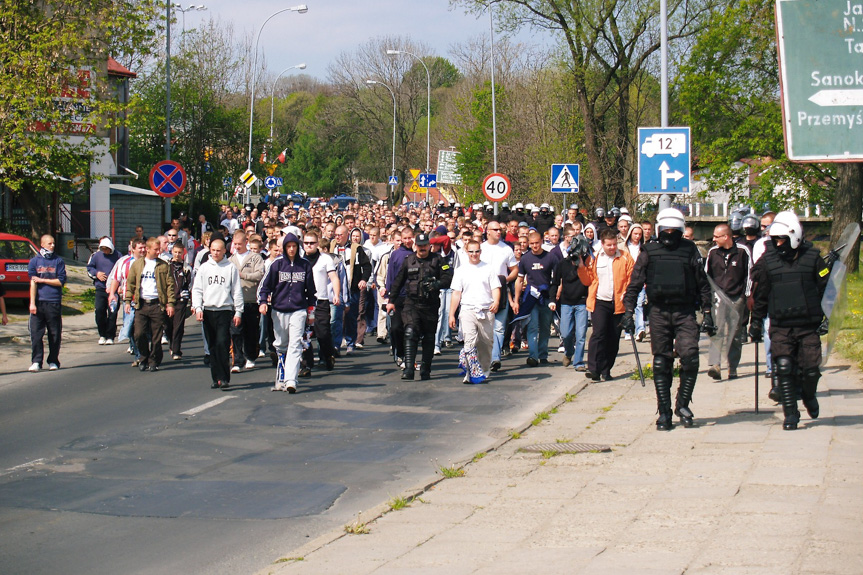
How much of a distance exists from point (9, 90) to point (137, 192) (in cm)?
1638

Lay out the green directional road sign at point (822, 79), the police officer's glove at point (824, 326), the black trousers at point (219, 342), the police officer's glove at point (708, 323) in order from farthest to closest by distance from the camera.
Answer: the black trousers at point (219, 342) → the police officer's glove at point (708, 323) → the police officer's glove at point (824, 326) → the green directional road sign at point (822, 79)

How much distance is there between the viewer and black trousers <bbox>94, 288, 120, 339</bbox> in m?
17.7

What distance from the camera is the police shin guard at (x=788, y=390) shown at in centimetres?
908

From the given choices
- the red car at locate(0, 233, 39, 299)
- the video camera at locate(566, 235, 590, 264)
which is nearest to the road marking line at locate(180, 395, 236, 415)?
the video camera at locate(566, 235, 590, 264)

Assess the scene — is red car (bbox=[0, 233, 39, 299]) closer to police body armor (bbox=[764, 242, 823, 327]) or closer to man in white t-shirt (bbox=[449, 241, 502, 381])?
man in white t-shirt (bbox=[449, 241, 502, 381])

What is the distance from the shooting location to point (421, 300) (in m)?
13.2

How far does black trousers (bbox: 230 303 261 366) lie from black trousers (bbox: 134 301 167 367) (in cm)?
107

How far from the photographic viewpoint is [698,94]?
112 ft

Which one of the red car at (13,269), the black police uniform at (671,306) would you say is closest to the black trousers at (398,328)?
the black police uniform at (671,306)

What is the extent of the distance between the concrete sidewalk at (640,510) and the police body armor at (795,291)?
38.9 inches

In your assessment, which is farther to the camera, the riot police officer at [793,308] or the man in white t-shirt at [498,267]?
the man in white t-shirt at [498,267]

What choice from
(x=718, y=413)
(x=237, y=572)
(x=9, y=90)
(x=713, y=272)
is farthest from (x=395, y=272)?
(x=9, y=90)

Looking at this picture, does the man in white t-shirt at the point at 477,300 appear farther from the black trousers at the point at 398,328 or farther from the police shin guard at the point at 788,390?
the police shin guard at the point at 788,390

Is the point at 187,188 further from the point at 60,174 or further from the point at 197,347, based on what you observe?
the point at 197,347
